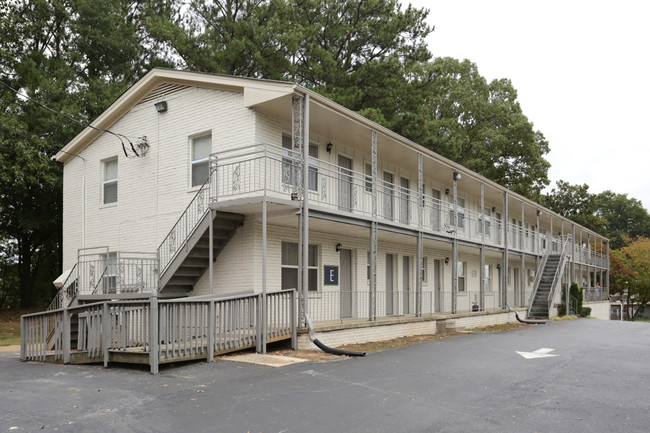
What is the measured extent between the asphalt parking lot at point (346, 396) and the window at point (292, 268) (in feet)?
14.8

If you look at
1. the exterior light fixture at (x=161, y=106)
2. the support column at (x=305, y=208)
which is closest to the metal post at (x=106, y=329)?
the support column at (x=305, y=208)

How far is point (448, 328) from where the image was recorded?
60.5ft

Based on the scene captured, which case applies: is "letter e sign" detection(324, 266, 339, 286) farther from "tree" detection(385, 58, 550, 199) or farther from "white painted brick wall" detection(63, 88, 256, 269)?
"tree" detection(385, 58, 550, 199)

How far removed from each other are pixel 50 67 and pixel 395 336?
20.8 metres

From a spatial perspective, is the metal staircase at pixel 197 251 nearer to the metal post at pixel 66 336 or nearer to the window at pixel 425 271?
the metal post at pixel 66 336

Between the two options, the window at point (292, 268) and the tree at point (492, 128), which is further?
the tree at point (492, 128)

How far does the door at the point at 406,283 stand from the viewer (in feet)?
69.0

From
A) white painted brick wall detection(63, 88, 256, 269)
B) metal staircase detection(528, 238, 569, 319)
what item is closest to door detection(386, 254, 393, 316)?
white painted brick wall detection(63, 88, 256, 269)

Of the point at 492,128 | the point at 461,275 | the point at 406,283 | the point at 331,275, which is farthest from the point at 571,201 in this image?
the point at 331,275

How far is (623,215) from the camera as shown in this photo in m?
80.1

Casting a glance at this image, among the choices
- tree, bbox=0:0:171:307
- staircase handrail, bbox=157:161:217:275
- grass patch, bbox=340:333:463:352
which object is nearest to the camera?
grass patch, bbox=340:333:463:352

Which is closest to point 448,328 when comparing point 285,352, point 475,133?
point 285,352

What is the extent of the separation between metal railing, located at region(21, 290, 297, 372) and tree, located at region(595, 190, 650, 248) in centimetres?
7717

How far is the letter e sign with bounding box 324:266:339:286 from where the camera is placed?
16.7 meters
